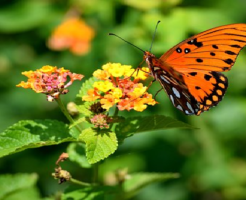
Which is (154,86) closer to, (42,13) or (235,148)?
(235,148)

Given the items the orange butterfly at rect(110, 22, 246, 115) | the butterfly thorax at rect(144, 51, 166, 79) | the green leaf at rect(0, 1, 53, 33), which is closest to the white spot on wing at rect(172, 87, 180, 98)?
the orange butterfly at rect(110, 22, 246, 115)

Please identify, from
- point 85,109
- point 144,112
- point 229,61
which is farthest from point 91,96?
point 144,112

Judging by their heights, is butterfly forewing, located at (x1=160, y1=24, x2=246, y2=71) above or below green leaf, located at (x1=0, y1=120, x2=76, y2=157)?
above

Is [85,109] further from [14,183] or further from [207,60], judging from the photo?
[207,60]

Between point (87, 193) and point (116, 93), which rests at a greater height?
point (116, 93)

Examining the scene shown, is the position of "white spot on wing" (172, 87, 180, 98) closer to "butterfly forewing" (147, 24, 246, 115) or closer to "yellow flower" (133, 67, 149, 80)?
"butterfly forewing" (147, 24, 246, 115)
